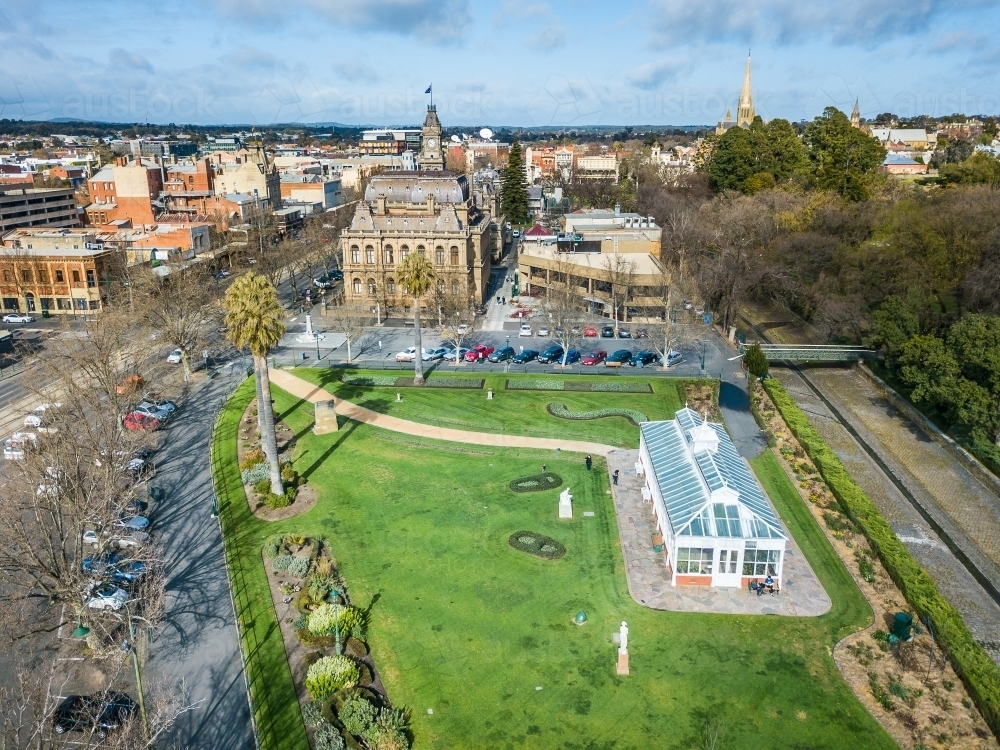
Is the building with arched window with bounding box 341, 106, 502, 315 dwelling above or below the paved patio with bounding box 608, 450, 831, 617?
above

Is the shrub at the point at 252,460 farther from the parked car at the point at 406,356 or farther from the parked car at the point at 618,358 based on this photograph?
the parked car at the point at 618,358

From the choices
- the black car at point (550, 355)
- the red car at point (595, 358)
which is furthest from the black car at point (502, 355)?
the red car at point (595, 358)

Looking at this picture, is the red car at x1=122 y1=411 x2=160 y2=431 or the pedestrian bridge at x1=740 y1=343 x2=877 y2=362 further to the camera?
the pedestrian bridge at x1=740 y1=343 x2=877 y2=362

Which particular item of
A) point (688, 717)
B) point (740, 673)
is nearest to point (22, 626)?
point (688, 717)

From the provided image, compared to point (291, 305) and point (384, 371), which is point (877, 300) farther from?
point (291, 305)

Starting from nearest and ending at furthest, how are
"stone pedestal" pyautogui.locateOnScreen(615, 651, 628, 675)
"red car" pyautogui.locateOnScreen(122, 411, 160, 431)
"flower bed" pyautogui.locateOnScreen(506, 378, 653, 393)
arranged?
1. "stone pedestal" pyautogui.locateOnScreen(615, 651, 628, 675)
2. "red car" pyautogui.locateOnScreen(122, 411, 160, 431)
3. "flower bed" pyautogui.locateOnScreen(506, 378, 653, 393)

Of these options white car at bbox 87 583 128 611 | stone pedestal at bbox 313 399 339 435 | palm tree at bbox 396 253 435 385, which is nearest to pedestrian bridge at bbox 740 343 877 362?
palm tree at bbox 396 253 435 385

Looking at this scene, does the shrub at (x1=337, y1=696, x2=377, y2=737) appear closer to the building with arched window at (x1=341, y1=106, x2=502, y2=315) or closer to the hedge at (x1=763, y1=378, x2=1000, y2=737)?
the hedge at (x1=763, y1=378, x2=1000, y2=737)
